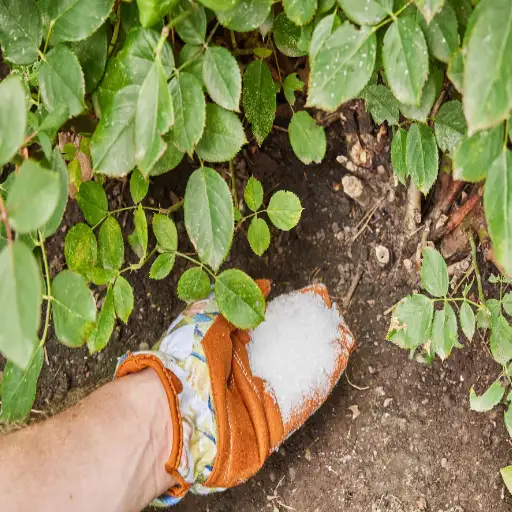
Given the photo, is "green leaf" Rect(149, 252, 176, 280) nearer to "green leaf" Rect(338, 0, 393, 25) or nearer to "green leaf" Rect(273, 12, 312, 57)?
"green leaf" Rect(273, 12, 312, 57)

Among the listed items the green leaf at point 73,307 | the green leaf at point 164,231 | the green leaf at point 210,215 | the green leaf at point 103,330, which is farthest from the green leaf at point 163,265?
the green leaf at point 73,307

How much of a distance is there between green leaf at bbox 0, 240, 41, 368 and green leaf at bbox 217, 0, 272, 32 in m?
0.37

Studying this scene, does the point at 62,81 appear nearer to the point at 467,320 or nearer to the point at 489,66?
the point at 489,66

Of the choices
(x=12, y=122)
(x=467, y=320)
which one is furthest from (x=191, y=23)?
(x=467, y=320)

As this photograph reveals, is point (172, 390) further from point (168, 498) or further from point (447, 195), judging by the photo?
point (447, 195)

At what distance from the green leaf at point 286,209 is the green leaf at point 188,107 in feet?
1.20

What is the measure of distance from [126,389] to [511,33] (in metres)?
0.93

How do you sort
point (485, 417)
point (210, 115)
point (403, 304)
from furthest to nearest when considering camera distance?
point (485, 417) < point (403, 304) < point (210, 115)

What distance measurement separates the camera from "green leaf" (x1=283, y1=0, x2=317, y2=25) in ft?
2.06

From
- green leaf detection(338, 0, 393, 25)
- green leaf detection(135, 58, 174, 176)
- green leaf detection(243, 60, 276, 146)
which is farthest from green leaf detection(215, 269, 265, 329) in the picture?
green leaf detection(338, 0, 393, 25)

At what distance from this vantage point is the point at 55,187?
0.47 meters

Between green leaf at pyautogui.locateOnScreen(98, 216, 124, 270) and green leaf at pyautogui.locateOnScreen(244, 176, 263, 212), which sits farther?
green leaf at pyautogui.locateOnScreen(244, 176, 263, 212)

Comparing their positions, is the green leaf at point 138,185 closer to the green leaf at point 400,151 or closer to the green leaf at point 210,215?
the green leaf at point 210,215

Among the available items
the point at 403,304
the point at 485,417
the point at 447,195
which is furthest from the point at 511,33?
the point at 485,417
